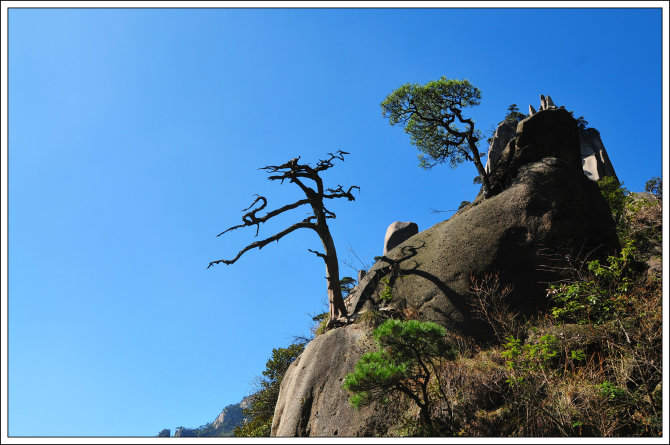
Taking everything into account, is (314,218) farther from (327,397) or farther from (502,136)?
(502,136)

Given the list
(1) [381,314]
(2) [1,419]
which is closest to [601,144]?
(1) [381,314]

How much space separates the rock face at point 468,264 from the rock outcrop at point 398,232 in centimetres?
1834

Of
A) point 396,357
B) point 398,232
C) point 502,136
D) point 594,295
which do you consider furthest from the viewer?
point 502,136

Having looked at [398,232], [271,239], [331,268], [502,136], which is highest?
[502,136]

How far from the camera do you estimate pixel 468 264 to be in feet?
38.8

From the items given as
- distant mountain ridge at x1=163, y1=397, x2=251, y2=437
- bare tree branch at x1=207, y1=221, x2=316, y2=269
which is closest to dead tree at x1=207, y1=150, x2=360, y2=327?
bare tree branch at x1=207, y1=221, x2=316, y2=269

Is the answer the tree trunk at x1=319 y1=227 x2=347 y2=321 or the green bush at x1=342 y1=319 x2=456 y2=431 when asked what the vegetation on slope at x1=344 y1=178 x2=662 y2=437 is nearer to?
the green bush at x1=342 y1=319 x2=456 y2=431

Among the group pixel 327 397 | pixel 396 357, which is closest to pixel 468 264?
pixel 327 397

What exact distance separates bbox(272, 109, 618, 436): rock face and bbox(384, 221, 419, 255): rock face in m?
18.3

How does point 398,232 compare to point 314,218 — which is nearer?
point 314,218

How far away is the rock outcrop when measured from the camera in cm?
3244

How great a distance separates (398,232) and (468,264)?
20977mm

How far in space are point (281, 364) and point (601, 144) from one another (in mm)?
32161

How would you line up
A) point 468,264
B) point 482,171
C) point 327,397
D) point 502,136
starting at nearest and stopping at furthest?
point 327,397, point 468,264, point 482,171, point 502,136
